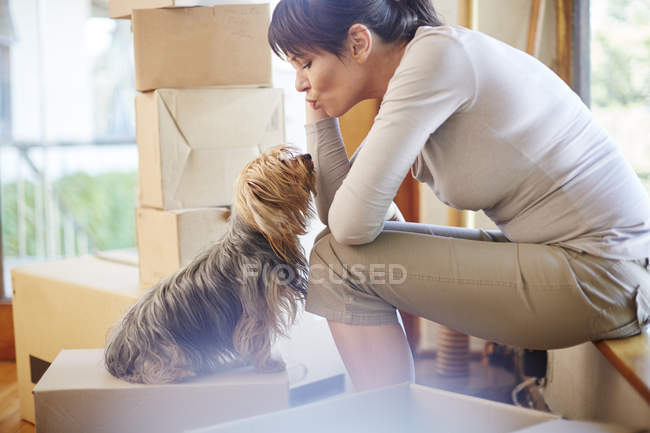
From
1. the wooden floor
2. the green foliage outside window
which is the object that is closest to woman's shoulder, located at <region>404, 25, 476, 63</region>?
the wooden floor

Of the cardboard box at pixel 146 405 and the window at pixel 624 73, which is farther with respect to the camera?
the window at pixel 624 73

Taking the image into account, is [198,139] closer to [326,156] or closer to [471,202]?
[326,156]

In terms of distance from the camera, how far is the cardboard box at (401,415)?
0.81m

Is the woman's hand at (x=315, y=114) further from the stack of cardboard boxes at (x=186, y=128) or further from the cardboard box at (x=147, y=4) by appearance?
the cardboard box at (x=147, y=4)

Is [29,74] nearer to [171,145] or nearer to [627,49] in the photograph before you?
[171,145]

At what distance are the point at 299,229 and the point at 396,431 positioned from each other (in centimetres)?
61

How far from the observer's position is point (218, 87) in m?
1.74

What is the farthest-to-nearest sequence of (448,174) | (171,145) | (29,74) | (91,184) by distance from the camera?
1. (91,184)
2. (29,74)
3. (171,145)
4. (448,174)

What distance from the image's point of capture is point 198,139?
172 centimetres

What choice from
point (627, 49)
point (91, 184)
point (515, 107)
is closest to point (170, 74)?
point (515, 107)

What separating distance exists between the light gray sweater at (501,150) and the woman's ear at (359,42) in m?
0.11

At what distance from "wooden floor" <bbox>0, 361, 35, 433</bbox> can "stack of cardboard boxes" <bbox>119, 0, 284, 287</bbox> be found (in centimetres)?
59

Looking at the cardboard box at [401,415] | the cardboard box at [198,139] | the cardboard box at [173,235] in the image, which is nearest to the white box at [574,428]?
the cardboard box at [401,415]

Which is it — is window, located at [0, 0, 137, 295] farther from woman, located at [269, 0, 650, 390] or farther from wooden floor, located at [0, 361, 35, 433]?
woman, located at [269, 0, 650, 390]
